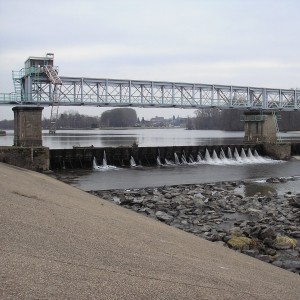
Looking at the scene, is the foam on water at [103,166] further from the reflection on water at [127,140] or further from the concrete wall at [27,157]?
the reflection on water at [127,140]

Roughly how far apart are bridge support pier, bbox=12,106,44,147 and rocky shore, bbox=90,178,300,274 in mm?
16325

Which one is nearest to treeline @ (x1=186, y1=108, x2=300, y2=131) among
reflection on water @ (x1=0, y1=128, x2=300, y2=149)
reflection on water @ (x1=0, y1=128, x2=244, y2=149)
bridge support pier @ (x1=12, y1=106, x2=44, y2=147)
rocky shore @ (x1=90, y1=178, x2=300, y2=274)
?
reflection on water @ (x1=0, y1=128, x2=300, y2=149)

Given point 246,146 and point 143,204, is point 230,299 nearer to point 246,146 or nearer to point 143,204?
point 143,204

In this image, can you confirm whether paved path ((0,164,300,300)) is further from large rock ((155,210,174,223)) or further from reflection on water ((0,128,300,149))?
reflection on water ((0,128,300,149))

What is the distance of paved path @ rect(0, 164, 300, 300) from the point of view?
5.01 metres

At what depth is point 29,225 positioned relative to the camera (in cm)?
772

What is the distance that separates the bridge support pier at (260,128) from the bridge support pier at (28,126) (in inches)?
1074

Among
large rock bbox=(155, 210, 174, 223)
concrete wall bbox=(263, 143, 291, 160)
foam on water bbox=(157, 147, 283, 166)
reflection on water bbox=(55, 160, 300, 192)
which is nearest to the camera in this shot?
large rock bbox=(155, 210, 174, 223)

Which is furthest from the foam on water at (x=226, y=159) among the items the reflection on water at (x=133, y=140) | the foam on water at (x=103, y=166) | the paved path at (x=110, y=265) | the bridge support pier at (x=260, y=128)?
the paved path at (x=110, y=265)

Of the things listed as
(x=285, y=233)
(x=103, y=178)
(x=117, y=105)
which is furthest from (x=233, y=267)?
(x=117, y=105)

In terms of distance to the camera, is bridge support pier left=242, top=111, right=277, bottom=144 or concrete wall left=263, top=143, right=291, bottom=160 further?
bridge support pier left=242, top=111, right=277, bottom=144

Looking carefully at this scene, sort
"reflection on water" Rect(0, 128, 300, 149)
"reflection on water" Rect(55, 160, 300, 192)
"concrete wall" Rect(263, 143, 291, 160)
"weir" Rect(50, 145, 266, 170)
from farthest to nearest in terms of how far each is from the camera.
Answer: "reflection on water" Rect(0, 128, 300, 149) < "concrete wall" Rect(263, 143, 291, 160) < "weir" Rect(50, 145, 266, 170) < "reflection on water" Rect(55, 160, 300, 192)

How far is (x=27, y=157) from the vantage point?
1109 inches

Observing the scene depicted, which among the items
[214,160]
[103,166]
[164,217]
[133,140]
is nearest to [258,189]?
[164,217]
